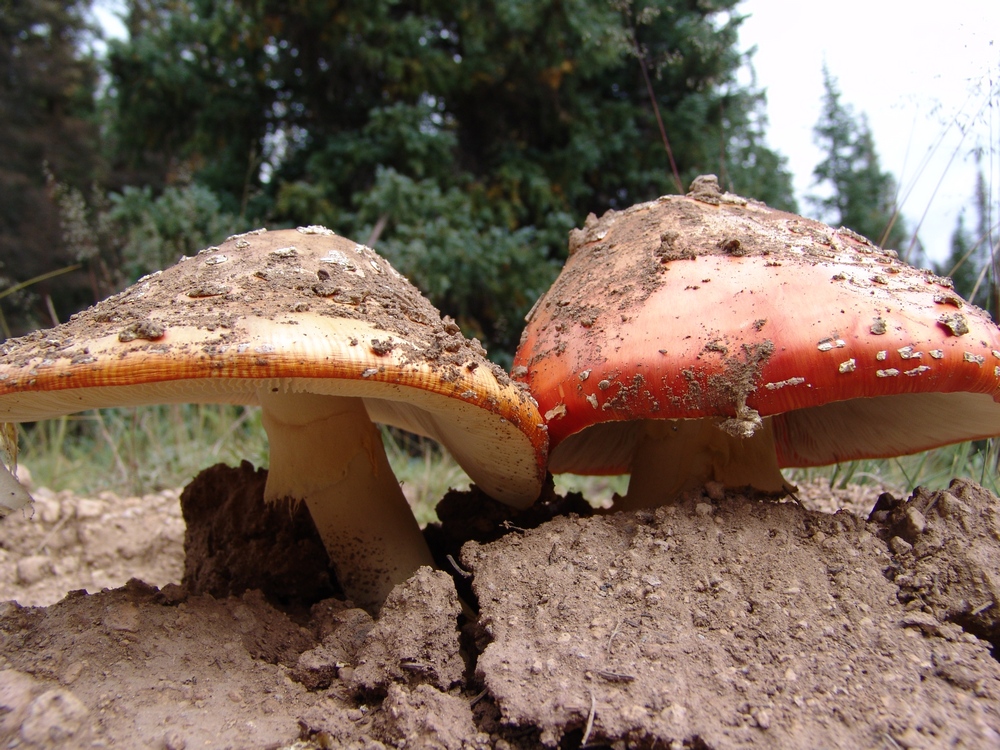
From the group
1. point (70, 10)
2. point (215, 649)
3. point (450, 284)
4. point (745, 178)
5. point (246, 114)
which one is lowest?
point (215, 649)

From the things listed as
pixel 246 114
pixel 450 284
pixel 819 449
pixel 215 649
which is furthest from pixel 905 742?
pixel 246 114

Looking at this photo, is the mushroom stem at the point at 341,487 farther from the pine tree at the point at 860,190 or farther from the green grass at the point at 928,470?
the pine tree at the point at 860,190

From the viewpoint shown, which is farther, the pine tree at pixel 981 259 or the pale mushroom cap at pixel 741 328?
the pine tree at pixel 981 259

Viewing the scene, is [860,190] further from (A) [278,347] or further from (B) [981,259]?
(A) [278,347]

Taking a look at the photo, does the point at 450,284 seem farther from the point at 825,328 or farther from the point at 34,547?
the point at 825,328

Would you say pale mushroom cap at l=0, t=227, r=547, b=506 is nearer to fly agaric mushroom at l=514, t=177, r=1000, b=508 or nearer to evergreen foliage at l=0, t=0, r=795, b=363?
fly agaric mushroom at l=514, t=177, r=1000, b=508

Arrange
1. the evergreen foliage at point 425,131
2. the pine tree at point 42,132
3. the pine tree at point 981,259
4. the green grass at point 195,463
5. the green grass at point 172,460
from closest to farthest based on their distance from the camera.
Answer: the pine tree at point 981,259
the green grass at point 195,463
the green grass at point 172,460
the evergreen foliage at point 425,131
the pine tree at point 42,132

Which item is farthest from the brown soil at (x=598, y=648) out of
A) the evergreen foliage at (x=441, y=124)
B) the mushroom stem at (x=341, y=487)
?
the evergreen foliage at (x=441, y=124)
